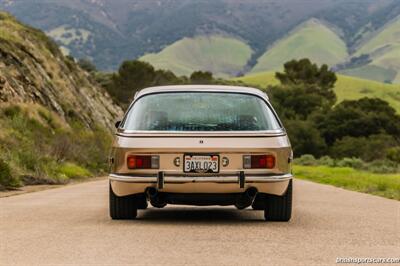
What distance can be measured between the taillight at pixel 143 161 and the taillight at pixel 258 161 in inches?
41.1

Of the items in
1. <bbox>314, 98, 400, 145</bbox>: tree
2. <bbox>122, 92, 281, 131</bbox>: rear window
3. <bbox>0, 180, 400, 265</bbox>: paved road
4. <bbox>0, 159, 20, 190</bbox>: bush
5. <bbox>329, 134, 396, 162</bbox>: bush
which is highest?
<bbox>122, 92, 281, 131</bbox>: rear window

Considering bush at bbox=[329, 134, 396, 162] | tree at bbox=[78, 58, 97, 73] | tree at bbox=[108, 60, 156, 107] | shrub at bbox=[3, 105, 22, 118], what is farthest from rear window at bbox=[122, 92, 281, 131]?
tree at bbox=[78, 58, 97, 73]

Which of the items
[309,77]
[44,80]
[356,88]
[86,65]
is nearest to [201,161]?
[44,80]

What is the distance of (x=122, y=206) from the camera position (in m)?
Answer: 10.3

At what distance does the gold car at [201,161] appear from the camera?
977 centimetres

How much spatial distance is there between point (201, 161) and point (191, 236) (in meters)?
1.38

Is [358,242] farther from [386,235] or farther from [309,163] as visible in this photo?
[309,163]

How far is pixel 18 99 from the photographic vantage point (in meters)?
34.2

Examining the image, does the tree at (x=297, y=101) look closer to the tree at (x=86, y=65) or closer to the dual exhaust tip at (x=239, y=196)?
the tree at (x=86, y=65)

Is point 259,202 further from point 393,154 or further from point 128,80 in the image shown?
point 128,80

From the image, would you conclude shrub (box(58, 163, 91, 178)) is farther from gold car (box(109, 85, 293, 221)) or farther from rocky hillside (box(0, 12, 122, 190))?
gold car (box(109, 85, 293, 221))

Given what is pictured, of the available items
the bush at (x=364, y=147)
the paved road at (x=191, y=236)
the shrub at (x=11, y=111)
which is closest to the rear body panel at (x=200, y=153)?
the paved road at (x=191, y=236)

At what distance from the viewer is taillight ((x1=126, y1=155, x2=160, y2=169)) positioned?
32.2 feet

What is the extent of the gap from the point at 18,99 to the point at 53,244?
88.5 ft
